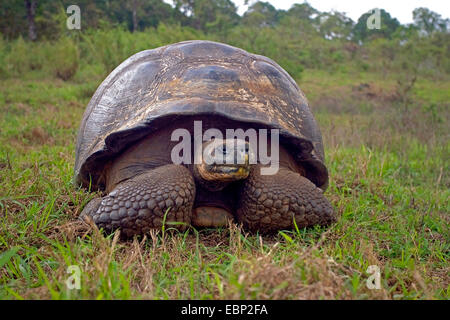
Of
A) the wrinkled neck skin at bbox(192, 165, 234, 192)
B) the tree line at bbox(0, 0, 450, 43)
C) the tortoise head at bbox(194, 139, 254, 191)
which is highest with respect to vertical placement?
the tree line at bbox(0, 0, 450, 43)

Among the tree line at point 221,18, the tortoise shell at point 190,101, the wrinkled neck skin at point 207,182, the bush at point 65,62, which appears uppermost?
the tree line at point 221,18

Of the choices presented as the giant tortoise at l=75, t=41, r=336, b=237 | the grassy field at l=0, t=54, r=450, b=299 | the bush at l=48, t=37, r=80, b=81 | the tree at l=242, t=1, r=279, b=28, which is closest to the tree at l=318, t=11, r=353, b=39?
the tree at l=242, t=1, r=279, b=28

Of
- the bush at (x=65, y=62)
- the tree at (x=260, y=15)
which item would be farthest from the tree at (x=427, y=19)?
the bush at (x=65, y=62)

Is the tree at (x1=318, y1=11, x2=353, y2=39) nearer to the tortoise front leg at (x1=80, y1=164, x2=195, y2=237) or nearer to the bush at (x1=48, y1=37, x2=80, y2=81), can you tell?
the bush at (x1=48, y1=37, x2=80, y2=81)

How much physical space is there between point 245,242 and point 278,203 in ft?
0.98

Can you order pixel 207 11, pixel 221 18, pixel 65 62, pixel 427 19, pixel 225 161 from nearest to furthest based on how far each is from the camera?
pixel 225 161 < pixel 65 62 < pixel 221 18 < pixel 207 11 < pixel 427 19

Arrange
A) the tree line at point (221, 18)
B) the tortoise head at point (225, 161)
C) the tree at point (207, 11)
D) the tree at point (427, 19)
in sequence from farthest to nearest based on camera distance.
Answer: the tree at point (427, 19)
the tree at point (207, 11)
the tree line at point (221, 18)
the tortoise head at point (225, 161)

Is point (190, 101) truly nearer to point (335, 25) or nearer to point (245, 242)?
point (245, 242)

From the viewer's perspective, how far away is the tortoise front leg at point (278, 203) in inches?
91.9

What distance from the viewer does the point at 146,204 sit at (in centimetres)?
217

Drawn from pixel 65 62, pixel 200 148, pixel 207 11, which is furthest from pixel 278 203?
pixel 207 11

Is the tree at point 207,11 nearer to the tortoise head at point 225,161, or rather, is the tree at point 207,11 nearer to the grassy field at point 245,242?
the grassy field at point 245,242

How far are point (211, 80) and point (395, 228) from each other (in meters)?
1.58

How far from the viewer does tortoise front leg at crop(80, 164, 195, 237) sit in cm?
216
